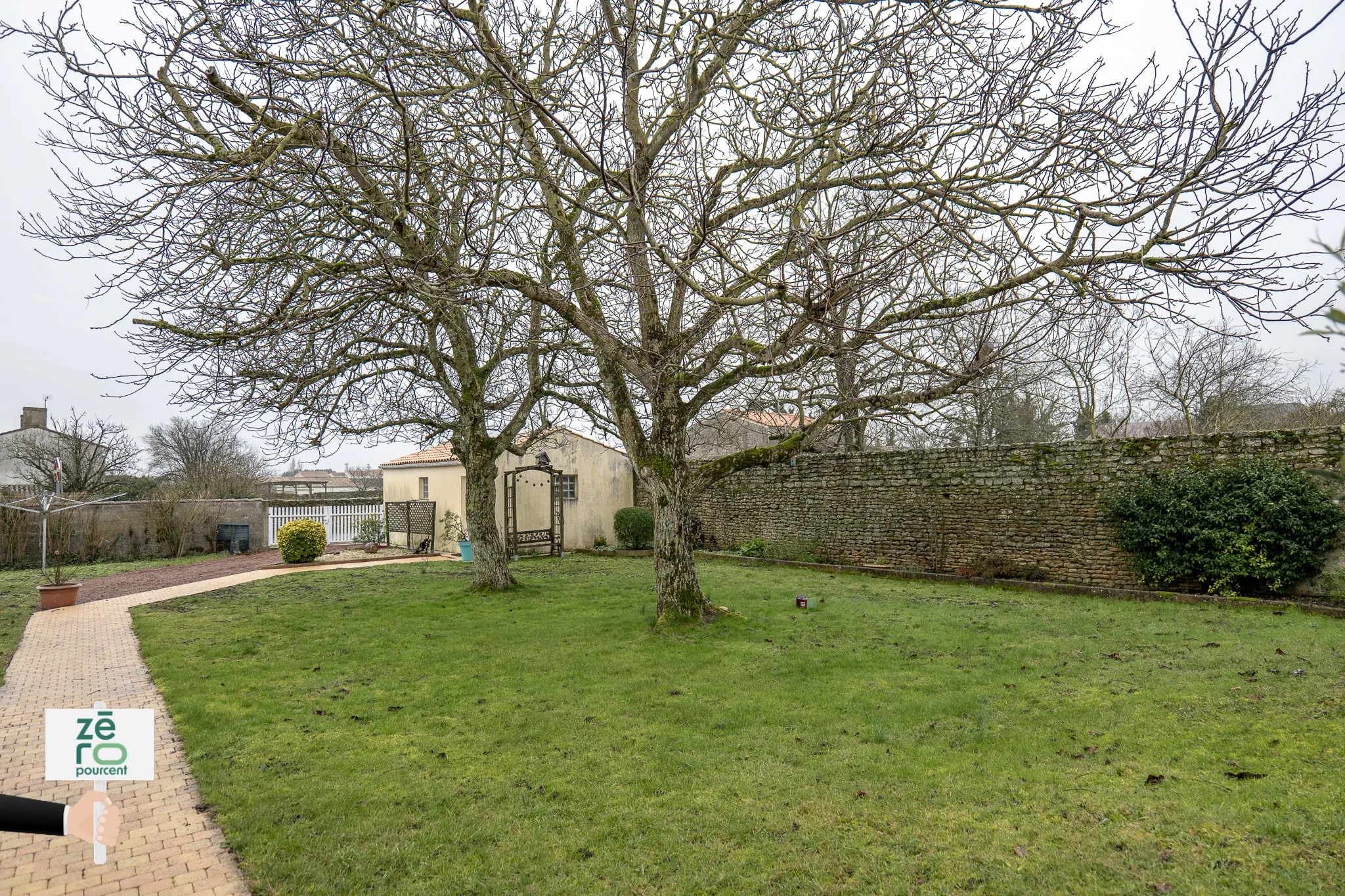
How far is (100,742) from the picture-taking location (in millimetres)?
2037

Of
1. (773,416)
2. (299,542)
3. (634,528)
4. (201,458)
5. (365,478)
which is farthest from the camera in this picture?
(365,478)

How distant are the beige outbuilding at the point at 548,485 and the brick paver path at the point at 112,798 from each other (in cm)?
1171

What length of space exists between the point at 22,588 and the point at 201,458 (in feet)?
71.1

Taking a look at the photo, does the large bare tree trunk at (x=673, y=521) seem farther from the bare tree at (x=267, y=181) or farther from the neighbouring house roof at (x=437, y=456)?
the neighbouring house roof at (x=437, y=456)

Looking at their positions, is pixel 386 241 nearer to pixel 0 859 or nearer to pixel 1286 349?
pixel 0 859

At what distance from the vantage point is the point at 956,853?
3.36 m

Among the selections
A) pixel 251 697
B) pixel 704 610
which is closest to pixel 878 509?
pixel 704 610

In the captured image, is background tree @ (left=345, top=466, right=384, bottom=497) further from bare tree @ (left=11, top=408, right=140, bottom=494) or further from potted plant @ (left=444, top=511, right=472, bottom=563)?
potted plant @ (left=444, top=511, right=472, bottom=563)

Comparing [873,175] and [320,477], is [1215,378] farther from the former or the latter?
[320,477]

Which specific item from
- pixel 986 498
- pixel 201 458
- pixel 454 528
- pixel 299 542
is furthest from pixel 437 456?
pixel 201 458

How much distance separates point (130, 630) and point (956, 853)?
10.2 metres

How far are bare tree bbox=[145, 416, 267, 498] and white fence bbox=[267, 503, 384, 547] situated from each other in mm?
3262

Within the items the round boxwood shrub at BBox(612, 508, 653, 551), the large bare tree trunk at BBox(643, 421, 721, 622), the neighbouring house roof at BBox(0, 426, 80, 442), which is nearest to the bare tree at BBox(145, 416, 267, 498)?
the neighbouring house roof at BBox(0, 426, 80, 442)

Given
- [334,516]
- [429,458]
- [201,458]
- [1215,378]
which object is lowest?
[334,516]
